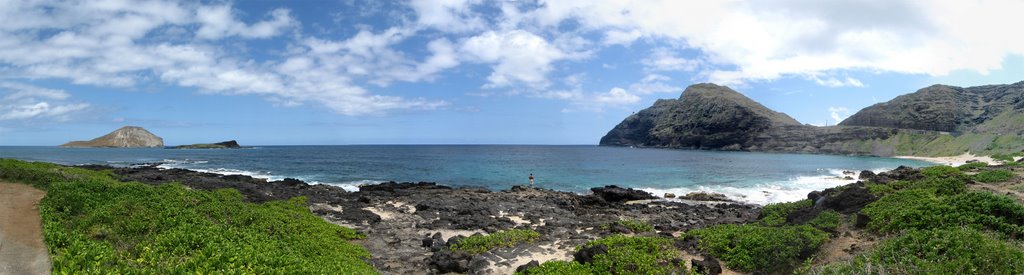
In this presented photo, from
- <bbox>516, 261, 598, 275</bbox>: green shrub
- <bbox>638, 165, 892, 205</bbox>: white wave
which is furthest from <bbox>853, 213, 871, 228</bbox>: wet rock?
<bbox>638, 165, 892, 205</bbox>: white wave

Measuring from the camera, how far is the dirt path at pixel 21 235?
27.7 ft

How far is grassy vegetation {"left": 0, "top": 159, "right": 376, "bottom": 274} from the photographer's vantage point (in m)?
8.30

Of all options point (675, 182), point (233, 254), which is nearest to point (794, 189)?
point (675, 182)

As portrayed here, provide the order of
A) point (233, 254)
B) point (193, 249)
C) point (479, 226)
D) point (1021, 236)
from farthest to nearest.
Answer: point (479, 226) → point (1021, 236) → point (193, 249) → point (233, 254)

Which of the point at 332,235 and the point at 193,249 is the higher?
the point at 193,249

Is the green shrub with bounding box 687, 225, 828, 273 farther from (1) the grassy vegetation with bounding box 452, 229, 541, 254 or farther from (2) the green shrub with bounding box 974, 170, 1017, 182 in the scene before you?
(2) the green shrub with bounding box 974, 170, 1017, 182

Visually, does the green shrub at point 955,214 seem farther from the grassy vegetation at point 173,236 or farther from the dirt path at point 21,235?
the dirt path at point 21,235

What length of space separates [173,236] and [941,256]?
15.9 meters

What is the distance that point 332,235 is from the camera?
52.9 feet

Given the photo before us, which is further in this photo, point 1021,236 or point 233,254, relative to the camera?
point 1021,236

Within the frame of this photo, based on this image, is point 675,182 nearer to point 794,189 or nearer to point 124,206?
point 794,189

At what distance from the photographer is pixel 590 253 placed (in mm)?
13211

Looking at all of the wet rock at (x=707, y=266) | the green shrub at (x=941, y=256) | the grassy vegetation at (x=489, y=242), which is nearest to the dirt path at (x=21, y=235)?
the grassy vegetation at (x=489, y=242)

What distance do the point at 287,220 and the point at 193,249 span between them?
6.28 m
